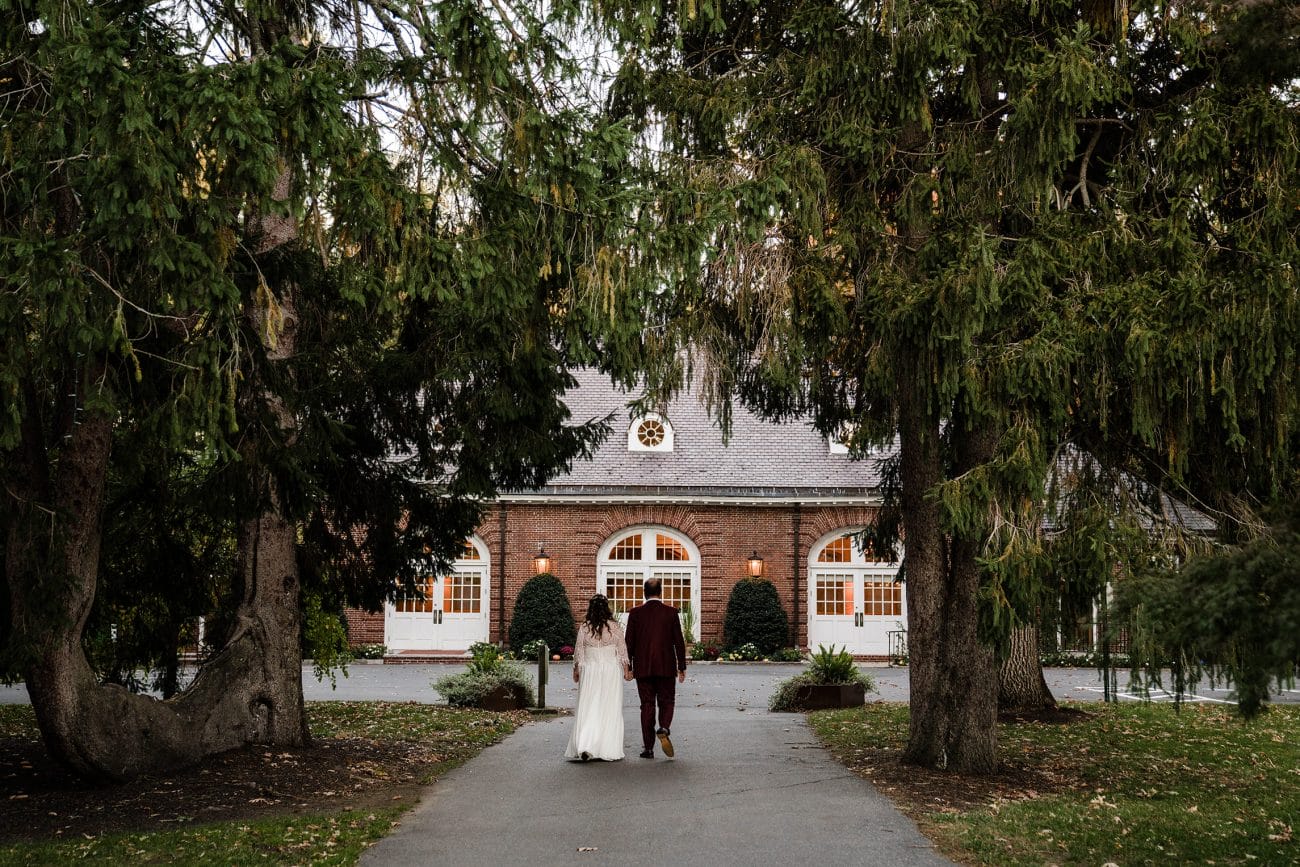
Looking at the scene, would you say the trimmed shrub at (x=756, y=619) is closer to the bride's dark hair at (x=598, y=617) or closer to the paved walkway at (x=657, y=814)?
the paved walkway at (x=657, y=814)

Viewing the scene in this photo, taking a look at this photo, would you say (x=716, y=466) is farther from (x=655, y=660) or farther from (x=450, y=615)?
(x=655, y=660)

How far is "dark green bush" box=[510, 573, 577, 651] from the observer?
28219 mm

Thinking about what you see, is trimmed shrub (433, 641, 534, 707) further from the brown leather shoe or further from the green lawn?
the brown leather shoe

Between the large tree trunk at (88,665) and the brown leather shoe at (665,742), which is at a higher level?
the large tree trunk at (88,665)

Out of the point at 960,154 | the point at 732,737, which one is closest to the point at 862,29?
the point at 960,154

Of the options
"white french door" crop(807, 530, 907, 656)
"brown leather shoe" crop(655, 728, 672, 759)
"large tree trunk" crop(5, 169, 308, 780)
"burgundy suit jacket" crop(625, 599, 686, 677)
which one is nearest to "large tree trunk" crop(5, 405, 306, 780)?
"large tree trunk" crop(5, 169, 308, 780)

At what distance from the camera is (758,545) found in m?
29.4

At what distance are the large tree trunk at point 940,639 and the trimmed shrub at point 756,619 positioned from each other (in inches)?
688

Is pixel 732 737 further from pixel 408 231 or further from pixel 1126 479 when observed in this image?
pixel 408 231

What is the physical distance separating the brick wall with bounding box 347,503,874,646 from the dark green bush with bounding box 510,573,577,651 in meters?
0.71

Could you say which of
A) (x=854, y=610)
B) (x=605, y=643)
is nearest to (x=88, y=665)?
(x=605, y=643)

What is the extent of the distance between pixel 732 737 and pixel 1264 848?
659 centimetres

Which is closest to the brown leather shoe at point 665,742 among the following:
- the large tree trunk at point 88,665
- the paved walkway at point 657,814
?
the paved walkway at point 657,814

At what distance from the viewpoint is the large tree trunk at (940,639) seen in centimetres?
1036
